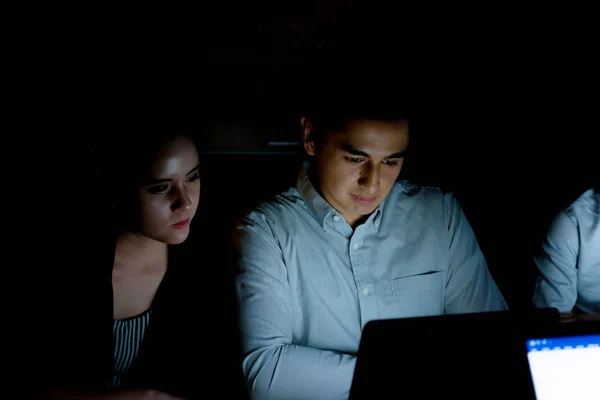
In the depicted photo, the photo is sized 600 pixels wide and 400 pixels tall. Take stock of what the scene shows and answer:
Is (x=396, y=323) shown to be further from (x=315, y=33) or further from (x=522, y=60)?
(x=315, y=33)

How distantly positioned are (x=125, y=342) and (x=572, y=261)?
174 cm

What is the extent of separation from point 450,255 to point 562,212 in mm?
575

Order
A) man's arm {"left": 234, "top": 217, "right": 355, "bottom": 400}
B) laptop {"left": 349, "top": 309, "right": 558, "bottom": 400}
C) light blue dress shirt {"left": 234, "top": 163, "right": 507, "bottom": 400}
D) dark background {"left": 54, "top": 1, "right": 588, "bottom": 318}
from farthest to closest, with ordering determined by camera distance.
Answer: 1. dark background {"left": 54, "top": 1, "right": 588, "bottom": 318}
2. light blue dress shirt {"left": 234, "top": 163, "right": 507, "bottom": 400}
3. man's arm {"left": 234, "top": 217, "right": 355, "bottom": 400}
4. laptop {"left": 349, "top": 309, "right": 558, "bottom": 400}

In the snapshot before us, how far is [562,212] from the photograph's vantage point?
1.94m

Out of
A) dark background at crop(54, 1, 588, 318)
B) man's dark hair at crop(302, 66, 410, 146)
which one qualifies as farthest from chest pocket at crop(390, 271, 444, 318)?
dark background at crop(54, 1, 588, 318)

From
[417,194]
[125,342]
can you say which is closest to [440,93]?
[417,194]

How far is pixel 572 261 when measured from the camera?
1.89 metres

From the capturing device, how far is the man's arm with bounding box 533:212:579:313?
1.89 m

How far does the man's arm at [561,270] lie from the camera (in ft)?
6.20

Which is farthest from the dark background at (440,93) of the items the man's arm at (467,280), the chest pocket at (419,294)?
the chest pocket at (419,294)

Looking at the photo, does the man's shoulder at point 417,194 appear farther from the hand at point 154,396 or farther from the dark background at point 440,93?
the hand at point 154,396

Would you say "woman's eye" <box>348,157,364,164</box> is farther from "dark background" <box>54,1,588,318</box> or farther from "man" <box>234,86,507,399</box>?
"dark background" <box>54,1,588,318</box>

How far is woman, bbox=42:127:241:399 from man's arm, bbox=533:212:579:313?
1.28 metres

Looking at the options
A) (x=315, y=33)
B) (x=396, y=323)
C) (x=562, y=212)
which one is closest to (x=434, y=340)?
(x=396, y=323)
